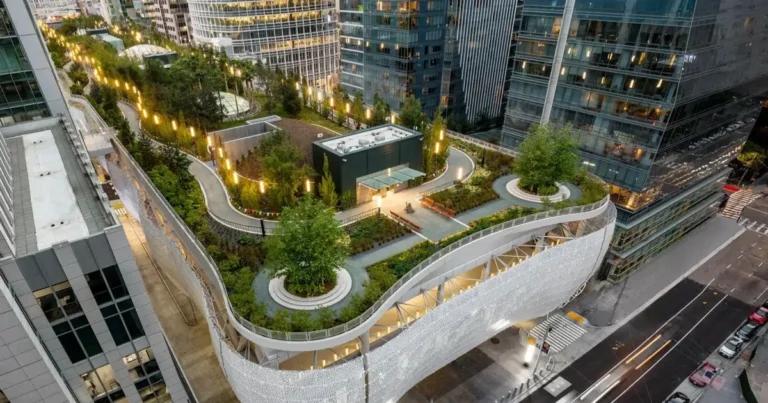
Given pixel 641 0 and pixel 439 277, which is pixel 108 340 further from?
pixel 641 0

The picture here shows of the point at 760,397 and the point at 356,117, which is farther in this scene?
the point at 356,117

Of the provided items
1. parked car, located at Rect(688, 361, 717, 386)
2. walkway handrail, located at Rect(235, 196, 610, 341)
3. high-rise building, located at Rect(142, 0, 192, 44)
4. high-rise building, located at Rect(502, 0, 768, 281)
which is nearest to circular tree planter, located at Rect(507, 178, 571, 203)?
walkway handrail, located at Rect(235, 196, 610, 341)

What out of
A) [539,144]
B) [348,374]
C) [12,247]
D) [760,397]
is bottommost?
[760,397]

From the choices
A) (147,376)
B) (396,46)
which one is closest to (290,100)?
(396,46)

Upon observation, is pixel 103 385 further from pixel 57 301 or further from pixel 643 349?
pixel 643 349

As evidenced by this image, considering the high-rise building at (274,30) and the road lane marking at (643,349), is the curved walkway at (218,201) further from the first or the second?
the high-rise building at (274,30)

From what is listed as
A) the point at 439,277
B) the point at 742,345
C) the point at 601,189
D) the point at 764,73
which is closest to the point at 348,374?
the point at 439,277

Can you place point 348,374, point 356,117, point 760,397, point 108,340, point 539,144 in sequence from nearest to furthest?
point 108,340 → point 348,374 → point 760,397 → point 539,144 → point 356,117
